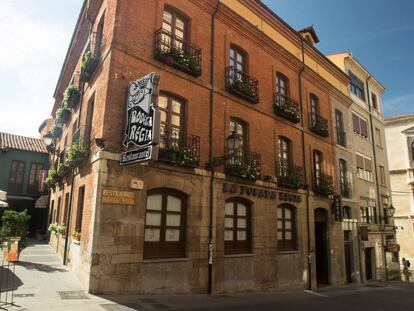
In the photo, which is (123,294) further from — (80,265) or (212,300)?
(212,300)

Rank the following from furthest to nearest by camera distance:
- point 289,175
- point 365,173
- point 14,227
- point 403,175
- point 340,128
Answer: point 403,175, point 365,173, point 340,128, point 289,175, point 14,227

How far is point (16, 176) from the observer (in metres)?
26.6

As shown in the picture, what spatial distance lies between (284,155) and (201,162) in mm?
6098

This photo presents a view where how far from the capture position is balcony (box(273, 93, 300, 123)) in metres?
16.1

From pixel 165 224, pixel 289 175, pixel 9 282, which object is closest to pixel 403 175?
pixel 289 175

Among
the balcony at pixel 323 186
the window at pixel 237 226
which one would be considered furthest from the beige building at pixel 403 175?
the window at pixel 237 226

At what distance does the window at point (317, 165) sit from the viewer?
18.2 m

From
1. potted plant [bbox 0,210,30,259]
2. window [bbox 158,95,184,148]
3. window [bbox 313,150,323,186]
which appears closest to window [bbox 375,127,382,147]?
window [bbox 313,150,323,186]

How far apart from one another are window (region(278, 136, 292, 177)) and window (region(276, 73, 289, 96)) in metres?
2.47

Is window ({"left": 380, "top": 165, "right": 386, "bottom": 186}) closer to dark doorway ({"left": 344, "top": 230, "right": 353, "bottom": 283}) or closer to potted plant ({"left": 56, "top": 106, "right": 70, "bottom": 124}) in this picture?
dark doorway ({"left": 344, "top": 230, "right": 353, "bottom": 283})

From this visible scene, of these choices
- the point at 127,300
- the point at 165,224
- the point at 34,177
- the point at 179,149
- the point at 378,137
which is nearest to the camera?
the point at 127,300

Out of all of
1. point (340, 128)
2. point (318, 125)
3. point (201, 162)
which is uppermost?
point (340, 128)

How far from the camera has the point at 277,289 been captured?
46.8ft

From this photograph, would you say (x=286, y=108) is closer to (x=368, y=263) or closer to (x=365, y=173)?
(x=365, y=173)
